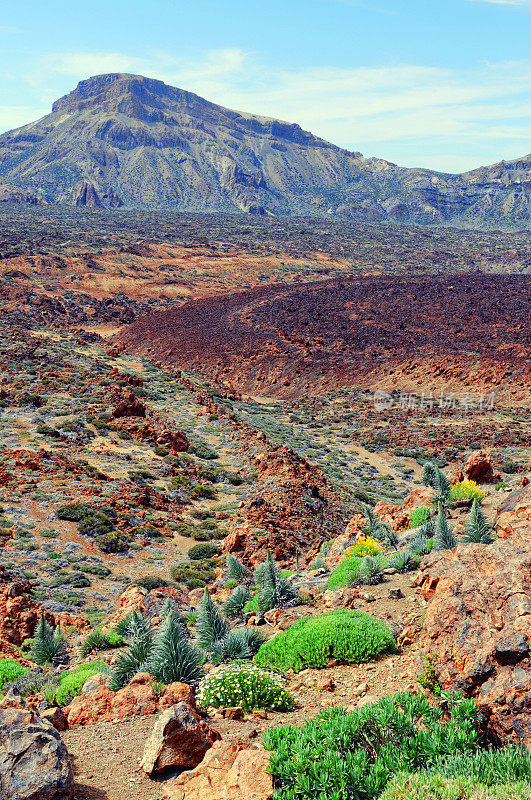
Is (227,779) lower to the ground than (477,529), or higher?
higher

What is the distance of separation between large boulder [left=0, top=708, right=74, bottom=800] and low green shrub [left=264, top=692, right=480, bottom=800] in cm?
147

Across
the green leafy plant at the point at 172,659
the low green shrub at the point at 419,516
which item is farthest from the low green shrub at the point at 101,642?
the low green shrub at the point at 419,516

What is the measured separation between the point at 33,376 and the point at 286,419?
14061mm

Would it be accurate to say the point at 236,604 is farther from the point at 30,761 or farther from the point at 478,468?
the point at 478,468

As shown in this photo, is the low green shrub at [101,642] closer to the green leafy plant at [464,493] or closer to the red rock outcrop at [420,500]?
the red rock outcrop at [420,500]

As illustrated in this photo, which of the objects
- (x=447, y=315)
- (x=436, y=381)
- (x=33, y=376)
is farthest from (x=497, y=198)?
(x=33, y=376)

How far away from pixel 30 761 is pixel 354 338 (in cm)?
4054

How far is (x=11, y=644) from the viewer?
30.9 ft

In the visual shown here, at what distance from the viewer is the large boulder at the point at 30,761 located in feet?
12.2

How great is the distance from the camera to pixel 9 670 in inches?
302

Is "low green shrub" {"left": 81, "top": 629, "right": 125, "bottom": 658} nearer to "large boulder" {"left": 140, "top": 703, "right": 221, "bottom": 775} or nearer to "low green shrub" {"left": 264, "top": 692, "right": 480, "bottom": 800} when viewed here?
"large boulder" {"left": 140, "top": 703, "right": 221, "bottom": 775}

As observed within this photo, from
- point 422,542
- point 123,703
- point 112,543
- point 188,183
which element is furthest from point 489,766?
point 188,183

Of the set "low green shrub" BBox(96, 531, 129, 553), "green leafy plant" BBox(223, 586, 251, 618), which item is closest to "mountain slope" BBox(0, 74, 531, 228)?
"low green shrub" BBox(96, 531, 129, 553)

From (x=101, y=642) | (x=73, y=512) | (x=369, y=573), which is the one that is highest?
(x=369, y=573)
